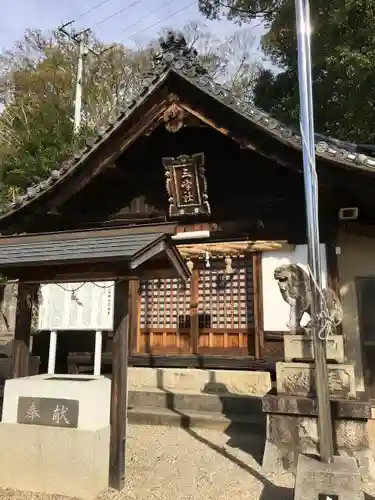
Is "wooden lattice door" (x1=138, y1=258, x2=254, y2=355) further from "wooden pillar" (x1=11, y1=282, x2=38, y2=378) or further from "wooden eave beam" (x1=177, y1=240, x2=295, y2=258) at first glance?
"wooden pillar" (x1=11, y1=282, x2=38, y2=378)

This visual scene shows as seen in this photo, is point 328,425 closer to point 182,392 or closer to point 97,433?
point 97,433

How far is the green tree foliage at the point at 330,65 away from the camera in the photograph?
503 inches

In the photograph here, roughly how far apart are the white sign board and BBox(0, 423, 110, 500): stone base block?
4035 millimetres

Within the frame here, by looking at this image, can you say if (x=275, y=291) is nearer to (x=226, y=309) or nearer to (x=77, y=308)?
(x=226, y=309)

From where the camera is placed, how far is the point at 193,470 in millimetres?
5613

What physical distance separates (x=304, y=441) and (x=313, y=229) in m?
2.89

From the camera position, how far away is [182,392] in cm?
818

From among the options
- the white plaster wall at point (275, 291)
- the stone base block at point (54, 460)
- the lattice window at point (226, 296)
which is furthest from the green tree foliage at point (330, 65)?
the stone base block at point (54, 460)

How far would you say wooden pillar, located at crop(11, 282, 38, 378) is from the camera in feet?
Result: 19.2

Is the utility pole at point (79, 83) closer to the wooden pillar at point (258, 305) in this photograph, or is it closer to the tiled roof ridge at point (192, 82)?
the tiled roof ridge at point (192, 82)

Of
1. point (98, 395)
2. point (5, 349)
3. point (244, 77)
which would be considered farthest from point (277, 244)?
point (244, 77)

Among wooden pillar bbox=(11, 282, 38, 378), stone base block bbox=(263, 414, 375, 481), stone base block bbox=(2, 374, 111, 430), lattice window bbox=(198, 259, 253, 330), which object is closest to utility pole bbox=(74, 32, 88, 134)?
lattice window bbox=(198, 259, 253, 330)

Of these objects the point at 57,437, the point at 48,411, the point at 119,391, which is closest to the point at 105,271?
the point at 119,391

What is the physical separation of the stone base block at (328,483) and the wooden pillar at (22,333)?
12.6 feet
